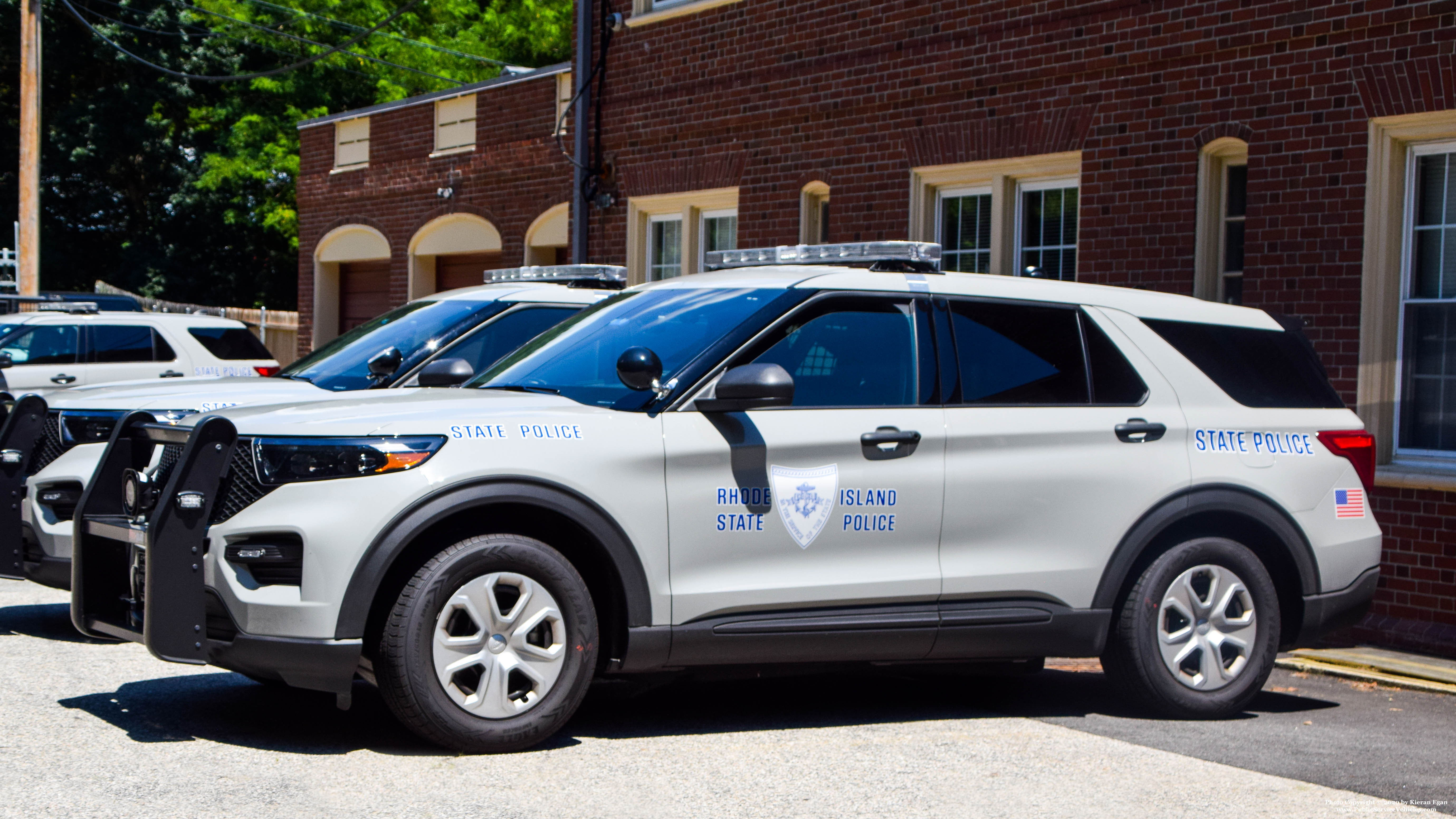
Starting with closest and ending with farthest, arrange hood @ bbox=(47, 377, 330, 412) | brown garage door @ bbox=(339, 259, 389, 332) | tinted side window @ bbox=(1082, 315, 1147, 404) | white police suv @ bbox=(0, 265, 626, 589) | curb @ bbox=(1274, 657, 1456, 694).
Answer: tinted side window @ bbox=(1082, 315, 1147, 404), white police suv @ bbox=(0, 265, 626, 589), curb @ bbox=(1274, 657, 1456, 694), hood @ bbox=(47, 377, 330, 412), brown garage door @ bbox=(339, 259, 389, 332)

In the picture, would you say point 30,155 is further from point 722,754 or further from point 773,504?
point 722,754

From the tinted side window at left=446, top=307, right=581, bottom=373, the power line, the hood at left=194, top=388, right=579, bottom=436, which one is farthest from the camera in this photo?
the power line

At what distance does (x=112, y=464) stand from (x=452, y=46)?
3090cm

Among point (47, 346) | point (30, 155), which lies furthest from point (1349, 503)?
point (30, 155)

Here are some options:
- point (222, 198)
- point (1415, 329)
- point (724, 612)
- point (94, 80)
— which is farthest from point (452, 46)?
point (724, 612)

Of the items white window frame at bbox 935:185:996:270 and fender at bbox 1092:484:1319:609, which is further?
white window frame at bbox 935:185:996:270

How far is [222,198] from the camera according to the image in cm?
3944

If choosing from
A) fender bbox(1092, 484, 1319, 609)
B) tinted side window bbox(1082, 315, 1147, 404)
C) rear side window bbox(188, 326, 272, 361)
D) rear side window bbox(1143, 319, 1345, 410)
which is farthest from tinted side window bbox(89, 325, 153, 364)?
fender bbox(1092, 484, 1319, 609)

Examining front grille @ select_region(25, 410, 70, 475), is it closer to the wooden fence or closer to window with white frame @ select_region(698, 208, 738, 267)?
window with white frame @ select_region(698, 208, 738, 267)

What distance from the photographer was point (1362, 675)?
8172mm

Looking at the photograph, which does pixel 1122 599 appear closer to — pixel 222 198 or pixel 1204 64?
pixel 1204 64

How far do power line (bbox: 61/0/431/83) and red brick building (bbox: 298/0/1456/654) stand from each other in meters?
8.45

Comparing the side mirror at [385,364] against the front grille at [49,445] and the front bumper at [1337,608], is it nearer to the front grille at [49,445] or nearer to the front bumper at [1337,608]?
the front grille at [49,445]

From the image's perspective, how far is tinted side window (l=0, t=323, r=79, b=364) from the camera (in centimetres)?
1389
